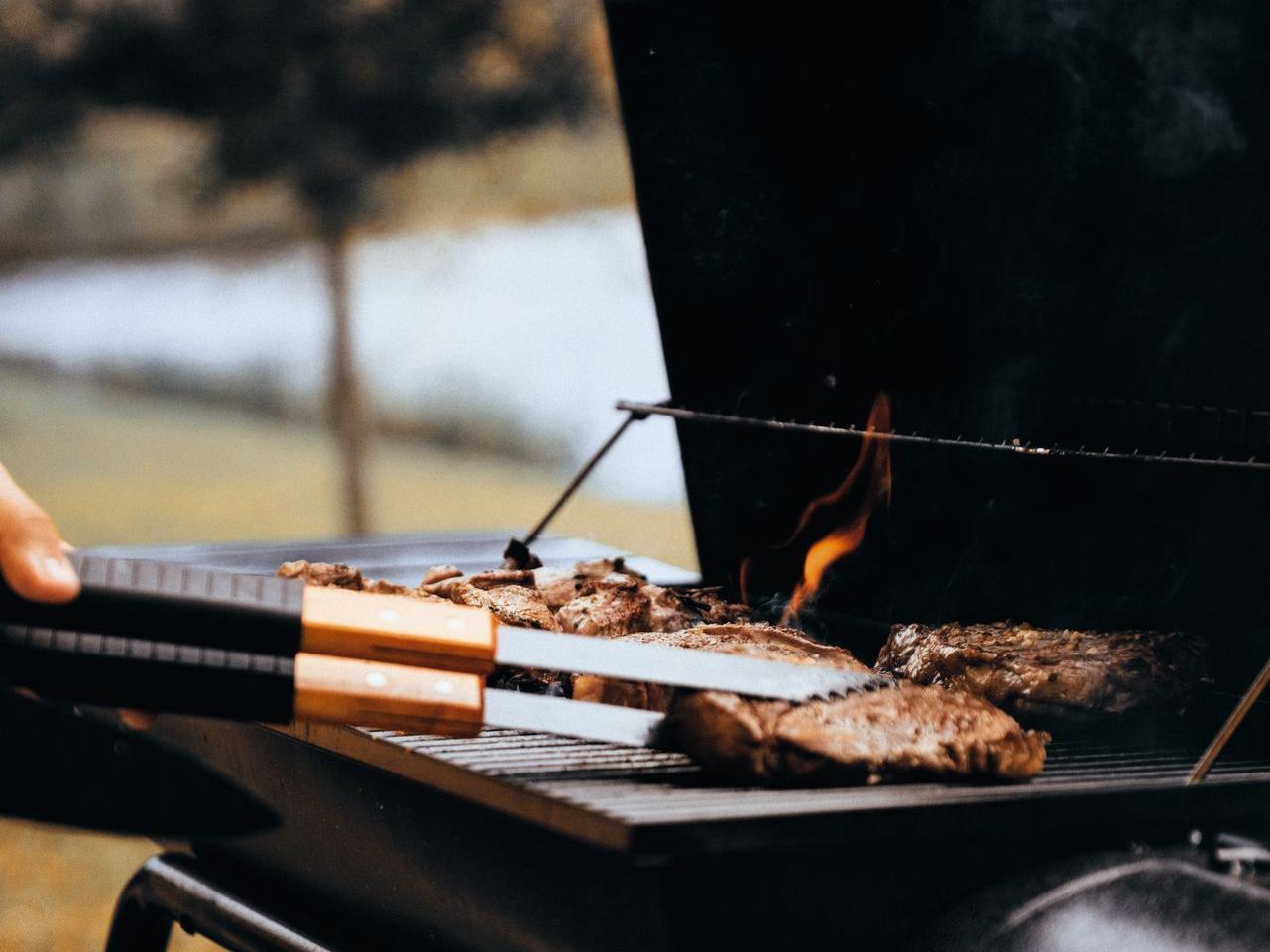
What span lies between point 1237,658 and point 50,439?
956 cm

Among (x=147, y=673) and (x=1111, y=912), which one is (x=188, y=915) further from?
(x=1111, y=912)

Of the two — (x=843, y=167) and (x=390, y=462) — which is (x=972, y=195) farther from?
(x=390, y=462)

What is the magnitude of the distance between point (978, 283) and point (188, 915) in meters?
1.63

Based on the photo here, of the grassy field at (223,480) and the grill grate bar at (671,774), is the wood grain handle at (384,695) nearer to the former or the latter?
the grill grate bar at (671,774)

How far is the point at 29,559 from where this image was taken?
1.46 meters

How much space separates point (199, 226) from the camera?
8.70 metres

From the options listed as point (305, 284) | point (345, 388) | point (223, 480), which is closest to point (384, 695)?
point (345, 388)

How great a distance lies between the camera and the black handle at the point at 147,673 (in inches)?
59.0

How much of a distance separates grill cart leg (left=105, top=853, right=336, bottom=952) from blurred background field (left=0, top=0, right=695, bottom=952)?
294cm

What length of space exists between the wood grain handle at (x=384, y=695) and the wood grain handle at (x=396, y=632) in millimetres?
13

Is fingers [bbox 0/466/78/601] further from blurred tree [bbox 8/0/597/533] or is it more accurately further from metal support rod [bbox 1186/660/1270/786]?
blurred tree [bbox 8/0/597/533]

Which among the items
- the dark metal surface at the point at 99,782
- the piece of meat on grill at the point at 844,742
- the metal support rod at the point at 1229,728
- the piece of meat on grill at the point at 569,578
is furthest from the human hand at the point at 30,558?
the metal support rod at the point at 1229,728

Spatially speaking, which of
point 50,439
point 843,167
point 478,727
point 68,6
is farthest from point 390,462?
point 478,727

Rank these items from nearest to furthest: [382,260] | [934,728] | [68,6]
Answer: [934,728], [68,6], [382,260]
